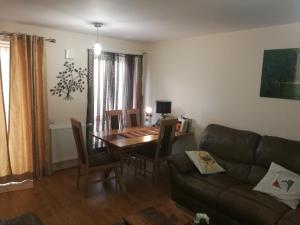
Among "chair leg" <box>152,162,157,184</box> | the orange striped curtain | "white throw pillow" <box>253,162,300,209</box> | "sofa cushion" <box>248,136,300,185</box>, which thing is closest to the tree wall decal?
the orange striped curtain

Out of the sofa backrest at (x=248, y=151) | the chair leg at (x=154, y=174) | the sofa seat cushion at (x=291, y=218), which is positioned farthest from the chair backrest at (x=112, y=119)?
the sofa seat cushion at (x=291, y=218)

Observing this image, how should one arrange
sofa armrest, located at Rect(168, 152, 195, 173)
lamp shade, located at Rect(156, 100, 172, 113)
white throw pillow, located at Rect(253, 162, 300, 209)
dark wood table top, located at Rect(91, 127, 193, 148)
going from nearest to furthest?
white throw pillow, located at Rect(253, 162, 300, 209) → sofa armrest, located at Rect(168, 152, 195, 173) → dark wood table top, located at Rect(91, 127, 193, 148) → lamp shade, located at Rect(156, 100, 172, 113)

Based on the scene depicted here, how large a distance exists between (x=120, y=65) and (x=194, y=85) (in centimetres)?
152

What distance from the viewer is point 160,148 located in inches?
140

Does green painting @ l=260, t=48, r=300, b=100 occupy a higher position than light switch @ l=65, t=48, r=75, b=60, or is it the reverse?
light switch @ l=65, t=48, r=75, b=60

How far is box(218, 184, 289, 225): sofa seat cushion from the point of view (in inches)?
84.4

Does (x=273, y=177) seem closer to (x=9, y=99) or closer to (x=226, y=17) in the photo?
(x=226, y=17)

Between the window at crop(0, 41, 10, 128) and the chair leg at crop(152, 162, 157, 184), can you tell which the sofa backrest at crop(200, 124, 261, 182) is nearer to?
the chair leg at crop(152, 162, 157, 184)

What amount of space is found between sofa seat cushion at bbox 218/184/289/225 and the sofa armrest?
1.96ft

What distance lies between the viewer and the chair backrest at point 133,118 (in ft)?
14.0

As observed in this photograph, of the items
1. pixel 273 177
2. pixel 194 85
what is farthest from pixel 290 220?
pixel 194 85

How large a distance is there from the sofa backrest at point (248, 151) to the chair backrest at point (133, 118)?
1352mm

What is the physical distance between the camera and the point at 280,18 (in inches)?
103

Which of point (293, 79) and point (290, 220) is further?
point (293, 79)
